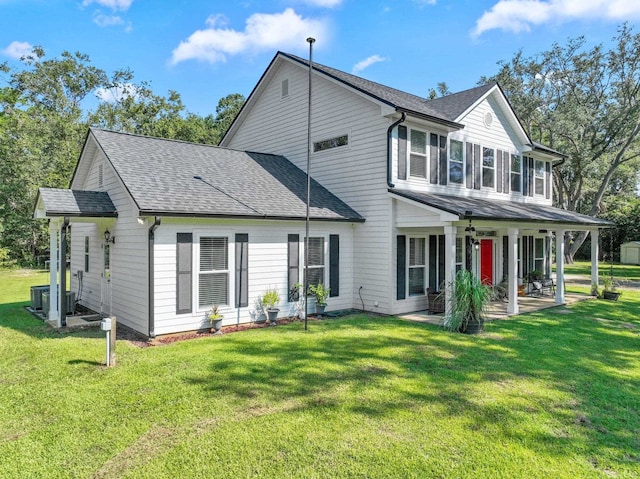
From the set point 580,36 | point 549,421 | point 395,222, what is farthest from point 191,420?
point 580,36

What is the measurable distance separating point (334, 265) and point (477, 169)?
599 centimetres

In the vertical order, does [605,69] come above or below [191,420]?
above

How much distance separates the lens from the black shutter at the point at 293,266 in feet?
33.7

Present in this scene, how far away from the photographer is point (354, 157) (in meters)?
11.6

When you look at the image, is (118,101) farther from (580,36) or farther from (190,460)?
(190,460)

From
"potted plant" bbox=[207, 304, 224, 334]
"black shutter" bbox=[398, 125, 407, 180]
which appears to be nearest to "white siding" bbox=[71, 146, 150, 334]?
"potted plant" bbox=[207, 304, 224, 334]

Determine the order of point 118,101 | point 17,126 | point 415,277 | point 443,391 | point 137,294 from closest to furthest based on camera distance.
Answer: point 443,391 < point 137,294 < point 415,277 < point 17,126 < point 118,101

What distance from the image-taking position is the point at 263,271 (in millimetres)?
9766

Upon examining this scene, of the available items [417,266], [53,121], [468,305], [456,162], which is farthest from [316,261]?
[53,121]

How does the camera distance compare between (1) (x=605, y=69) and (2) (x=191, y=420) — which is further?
(1) (x=605, y=69)

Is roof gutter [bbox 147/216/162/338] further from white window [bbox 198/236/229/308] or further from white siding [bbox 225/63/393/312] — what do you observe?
white siding [bbox 225/63/393/312]

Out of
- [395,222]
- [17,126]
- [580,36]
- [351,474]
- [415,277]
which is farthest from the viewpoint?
[17,126]

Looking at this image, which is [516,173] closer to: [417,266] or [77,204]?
[417,266]

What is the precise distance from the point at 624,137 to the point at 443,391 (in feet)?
85.8
